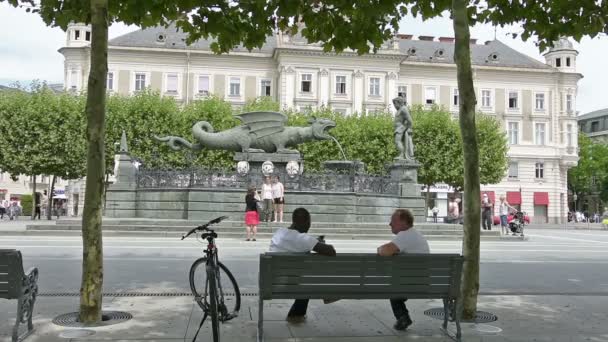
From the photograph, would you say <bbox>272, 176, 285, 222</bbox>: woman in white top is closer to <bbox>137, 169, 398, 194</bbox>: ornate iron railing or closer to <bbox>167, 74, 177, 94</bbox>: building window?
<bbox>137, 169, 398, 194</bbox>: ornate iron railing

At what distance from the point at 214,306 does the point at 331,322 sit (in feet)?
4.95

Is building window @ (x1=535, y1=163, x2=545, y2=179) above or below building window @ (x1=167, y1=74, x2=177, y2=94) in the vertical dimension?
below

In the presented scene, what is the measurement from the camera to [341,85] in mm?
56031

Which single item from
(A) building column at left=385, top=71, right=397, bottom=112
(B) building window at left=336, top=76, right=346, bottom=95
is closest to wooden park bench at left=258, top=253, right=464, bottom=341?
(B) building window at left=336, top=76, right=346, bottom=95

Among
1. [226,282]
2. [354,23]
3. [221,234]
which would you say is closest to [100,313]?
[226,282]

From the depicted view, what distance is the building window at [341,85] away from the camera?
2199 inches

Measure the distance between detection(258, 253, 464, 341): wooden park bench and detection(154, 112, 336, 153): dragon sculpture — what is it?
17.3 meters

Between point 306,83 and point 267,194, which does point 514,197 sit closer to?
point 306,83

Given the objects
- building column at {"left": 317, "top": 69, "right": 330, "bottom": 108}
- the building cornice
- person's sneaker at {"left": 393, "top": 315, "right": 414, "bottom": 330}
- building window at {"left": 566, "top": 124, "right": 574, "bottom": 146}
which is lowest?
person's sneaker at {"left": 393, "top": 315, "right": 414, "bottom": 330}

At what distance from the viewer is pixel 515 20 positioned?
10.1 meters

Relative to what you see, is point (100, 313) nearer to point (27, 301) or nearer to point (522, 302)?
point (27, 301)

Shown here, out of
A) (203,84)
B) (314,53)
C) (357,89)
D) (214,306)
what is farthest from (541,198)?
(214,306)

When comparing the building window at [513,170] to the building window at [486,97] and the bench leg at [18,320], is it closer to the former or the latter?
the building window at [486,97]

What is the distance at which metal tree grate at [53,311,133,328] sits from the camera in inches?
239
